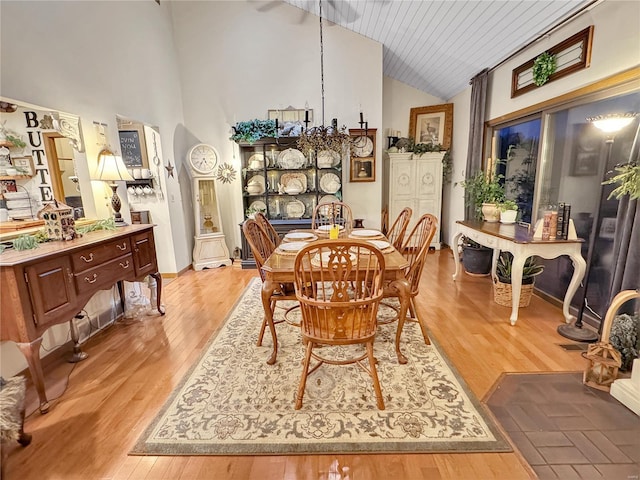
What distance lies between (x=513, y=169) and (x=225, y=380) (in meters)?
4.04

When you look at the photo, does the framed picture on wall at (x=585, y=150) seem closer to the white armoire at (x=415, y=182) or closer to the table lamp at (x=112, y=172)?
the white armoire at (x=415, y=182)

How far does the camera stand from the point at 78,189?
2594mm

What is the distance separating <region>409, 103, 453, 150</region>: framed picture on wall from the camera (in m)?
5.21

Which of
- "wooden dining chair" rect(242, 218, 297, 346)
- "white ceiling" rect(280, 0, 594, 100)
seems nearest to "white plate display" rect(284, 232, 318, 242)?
"wooden dining chair" rect(242, 218, 297, 346)

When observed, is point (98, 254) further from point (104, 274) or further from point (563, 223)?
point (563, 223)

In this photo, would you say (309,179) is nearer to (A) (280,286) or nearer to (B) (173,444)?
(A) (280,286)

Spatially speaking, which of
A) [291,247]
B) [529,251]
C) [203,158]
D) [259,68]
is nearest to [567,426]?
[529,251]

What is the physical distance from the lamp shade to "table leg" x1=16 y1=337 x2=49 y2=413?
1.53 m

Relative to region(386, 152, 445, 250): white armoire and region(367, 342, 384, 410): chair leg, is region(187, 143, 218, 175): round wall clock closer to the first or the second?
region(386, 152, 445, 250): white armoire

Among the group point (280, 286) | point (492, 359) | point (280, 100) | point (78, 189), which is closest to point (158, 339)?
point (280, 286)

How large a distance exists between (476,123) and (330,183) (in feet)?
7.23

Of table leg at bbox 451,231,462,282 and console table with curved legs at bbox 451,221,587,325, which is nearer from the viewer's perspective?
console table with curved legs at bbox 451,221,587,325

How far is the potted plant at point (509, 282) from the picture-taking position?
2.97 m

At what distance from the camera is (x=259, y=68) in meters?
4.54
